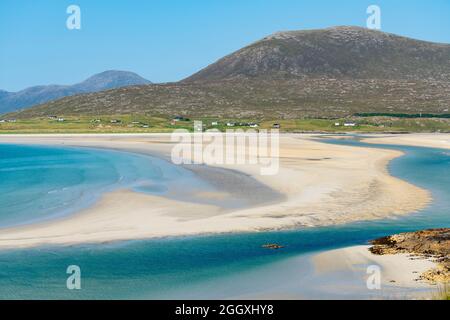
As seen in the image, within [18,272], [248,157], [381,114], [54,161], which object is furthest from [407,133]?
[18,272]

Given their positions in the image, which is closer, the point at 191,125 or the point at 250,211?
the point at 250,211

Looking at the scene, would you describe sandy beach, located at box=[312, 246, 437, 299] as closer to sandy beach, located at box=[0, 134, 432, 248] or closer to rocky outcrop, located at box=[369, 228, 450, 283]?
rocky outcrop, located at box=[369, 228, 450, 283]

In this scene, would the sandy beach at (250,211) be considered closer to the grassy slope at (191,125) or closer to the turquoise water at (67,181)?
the turquoise water at (67,181)

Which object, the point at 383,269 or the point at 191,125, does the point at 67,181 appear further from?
the point at 191,125

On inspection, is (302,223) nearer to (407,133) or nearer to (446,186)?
(446,186)

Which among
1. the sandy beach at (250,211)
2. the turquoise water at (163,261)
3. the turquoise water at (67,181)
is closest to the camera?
the turquoise water at (163,261)

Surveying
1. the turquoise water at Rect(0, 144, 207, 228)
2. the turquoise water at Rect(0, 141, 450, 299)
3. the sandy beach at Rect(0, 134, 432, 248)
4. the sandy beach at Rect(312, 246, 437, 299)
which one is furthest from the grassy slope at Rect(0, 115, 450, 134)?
the sandy beach at Rect(312, 246, 437, 299)

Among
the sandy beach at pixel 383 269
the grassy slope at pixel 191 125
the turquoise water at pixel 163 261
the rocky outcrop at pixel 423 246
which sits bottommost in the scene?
the turquoise water at pixel 163 261

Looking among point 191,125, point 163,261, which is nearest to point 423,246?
point 163,261

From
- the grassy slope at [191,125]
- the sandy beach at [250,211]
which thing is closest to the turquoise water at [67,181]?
the sandy beach at [250,211]
